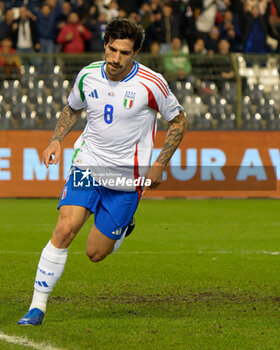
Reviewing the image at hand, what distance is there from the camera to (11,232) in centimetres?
1147

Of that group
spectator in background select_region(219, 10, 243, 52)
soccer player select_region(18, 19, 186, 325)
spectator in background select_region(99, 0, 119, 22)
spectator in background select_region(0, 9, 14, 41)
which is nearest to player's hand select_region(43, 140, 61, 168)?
soccer player select_region(18, 19, 186, 325)

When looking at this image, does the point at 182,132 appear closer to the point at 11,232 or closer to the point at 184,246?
the point at 184,246

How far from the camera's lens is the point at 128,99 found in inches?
229

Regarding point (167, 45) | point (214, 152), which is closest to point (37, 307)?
point (214, 152)

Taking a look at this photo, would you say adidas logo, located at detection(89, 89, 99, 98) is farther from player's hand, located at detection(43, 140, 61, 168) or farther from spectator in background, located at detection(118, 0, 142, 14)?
spectator in background, located at detection(118, 0, 142, 14)

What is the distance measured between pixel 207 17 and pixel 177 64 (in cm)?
233

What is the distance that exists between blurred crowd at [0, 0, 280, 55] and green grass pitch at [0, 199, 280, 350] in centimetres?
554

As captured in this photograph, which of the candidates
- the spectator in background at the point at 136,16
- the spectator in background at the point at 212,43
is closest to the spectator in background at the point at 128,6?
the spectator in background at the point at 136,16

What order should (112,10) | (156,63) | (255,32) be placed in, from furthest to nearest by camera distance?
1. (255,32)
2. (112,10)
3. (156,63)

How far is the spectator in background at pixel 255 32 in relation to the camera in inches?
722

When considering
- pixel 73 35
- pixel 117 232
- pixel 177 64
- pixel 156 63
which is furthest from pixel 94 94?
pixel 73 35

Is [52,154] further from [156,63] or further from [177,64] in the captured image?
[177,64]

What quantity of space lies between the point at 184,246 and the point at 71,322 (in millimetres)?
4764

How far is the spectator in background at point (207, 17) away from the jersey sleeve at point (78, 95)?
41.7 feet
